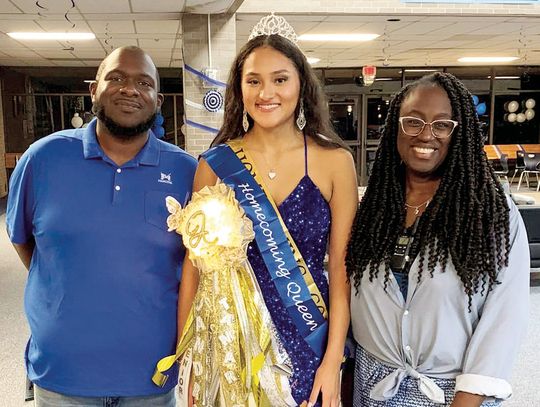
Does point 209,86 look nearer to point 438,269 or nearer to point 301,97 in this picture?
point 301,97

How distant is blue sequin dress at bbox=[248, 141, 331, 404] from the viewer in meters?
1.37

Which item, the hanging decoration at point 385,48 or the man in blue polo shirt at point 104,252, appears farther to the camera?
the hanging decoration at point 385,48

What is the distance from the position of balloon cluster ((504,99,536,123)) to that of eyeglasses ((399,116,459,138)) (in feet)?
43.6

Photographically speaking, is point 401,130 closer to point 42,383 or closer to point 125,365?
point 125,365

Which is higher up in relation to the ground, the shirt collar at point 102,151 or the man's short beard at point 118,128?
the man's short beard at point 118,128

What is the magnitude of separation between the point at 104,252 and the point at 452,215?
855 millimetres

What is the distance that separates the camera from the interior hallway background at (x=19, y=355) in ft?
9.26

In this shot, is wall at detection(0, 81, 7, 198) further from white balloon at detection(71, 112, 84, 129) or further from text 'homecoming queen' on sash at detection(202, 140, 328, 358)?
text 'homecoming queen' on sash at detection(202, 140, 328, 358)

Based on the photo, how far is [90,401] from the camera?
1.40 metres

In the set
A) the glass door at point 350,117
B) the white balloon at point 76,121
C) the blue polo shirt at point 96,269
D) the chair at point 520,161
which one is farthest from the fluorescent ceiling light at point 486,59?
the blue polo shirt at point 96,269

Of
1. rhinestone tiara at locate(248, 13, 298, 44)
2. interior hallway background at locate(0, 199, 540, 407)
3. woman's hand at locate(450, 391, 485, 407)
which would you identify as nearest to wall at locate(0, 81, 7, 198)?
interior hallway background at locate(0, 199, 540, 407)

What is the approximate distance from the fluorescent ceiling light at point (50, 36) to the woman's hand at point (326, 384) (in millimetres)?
7060

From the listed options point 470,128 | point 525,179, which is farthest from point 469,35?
point 470,128

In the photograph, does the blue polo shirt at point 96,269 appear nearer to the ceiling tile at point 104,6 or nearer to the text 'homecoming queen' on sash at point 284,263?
the text 'homecoming queen' on sash at point 284,263
